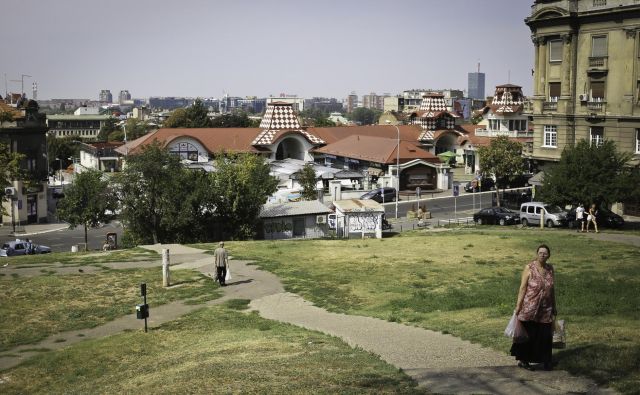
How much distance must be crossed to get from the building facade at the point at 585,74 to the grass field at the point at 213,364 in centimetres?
3351

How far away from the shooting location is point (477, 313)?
18734mm

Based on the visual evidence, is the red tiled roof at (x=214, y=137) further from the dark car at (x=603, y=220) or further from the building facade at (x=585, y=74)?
the dark car at (x=603, y=220)

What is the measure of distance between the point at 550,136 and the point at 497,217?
9.82 m

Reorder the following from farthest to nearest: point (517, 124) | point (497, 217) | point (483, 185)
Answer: point (517, 124), point (483, 185), point (497, 217)

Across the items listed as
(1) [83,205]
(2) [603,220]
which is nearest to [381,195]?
(2) [603,220]

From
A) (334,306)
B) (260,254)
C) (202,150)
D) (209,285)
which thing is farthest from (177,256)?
(202,150)

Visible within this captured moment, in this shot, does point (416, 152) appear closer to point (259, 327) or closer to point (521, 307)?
point (259, 327)

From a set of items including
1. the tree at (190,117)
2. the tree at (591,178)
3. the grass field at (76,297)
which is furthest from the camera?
the tree at (190,117)

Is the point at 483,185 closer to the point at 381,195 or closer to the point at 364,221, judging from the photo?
the point at 381,195

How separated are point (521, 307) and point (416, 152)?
2583 inches

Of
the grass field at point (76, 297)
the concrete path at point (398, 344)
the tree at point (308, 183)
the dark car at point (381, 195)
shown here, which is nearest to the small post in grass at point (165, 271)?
the grass field at point (76, 297)

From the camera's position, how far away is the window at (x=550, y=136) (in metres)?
52.9

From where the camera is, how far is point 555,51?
52.1 meters

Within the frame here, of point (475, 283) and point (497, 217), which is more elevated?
point (497, 217)
